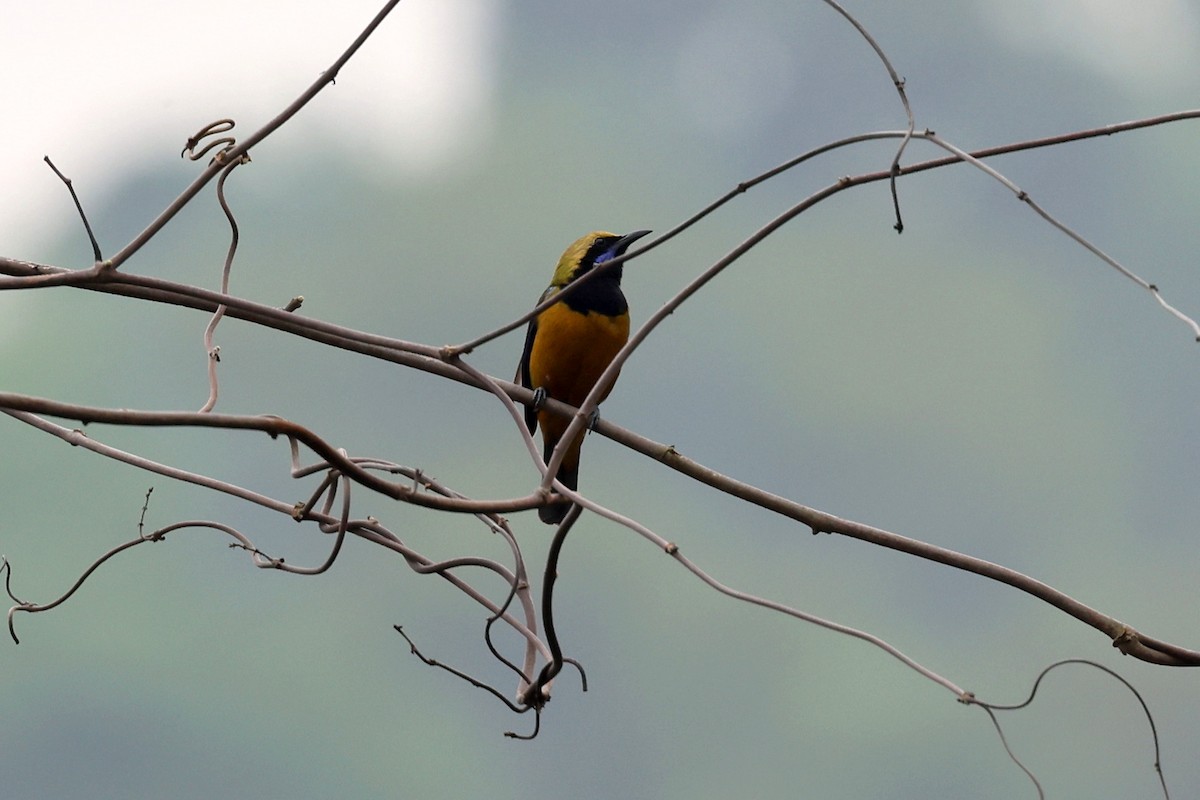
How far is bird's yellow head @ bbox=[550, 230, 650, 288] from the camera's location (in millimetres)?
4863

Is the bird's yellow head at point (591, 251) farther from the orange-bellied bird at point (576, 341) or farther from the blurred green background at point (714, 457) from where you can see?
the blurred green background at point (714, 457)

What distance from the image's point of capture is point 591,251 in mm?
4957

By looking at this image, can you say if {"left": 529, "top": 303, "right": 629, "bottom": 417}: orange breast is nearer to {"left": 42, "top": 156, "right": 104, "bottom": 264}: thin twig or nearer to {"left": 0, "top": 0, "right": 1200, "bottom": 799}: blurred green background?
{"left": 42, "top": 156, "right": 104, "bottom": 264}: thin twig

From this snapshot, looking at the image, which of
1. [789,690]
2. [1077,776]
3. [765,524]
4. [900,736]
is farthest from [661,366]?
[1077,776]

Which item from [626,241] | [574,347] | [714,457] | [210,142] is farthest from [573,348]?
[714,457]

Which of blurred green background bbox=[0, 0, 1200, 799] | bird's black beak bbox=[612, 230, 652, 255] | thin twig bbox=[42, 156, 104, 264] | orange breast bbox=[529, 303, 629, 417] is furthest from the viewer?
blurred green background bbox=[0, 0, 1200, 799]

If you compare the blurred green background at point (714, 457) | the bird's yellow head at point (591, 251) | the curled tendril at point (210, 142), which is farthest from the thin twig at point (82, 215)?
the blurred green background at point (714, 457)

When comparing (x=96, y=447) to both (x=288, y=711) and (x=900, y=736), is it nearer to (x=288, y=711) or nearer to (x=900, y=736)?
(x=288, y=711)

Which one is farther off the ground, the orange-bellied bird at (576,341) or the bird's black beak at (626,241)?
the bird's black beak at (626,241)

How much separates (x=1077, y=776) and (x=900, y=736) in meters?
14.0

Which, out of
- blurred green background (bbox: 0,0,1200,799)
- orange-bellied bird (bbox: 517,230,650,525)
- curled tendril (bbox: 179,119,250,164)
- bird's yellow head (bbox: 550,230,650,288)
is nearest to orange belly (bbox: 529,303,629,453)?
orange-bellied bird (bbox: 517,230,650,525)

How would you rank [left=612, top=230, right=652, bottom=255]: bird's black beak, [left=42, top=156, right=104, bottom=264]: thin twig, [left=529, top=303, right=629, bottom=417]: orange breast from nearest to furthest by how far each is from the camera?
[left=42, top=156, right=104, bottom=264]: thin twig
[left=529, top=303, right=629, bottom=417]: orange breast
[left=612, top=230, right=652, bottom=255]: bird's black beak

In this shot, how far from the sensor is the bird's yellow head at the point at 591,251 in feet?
16.0

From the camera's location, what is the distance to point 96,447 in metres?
2.30
